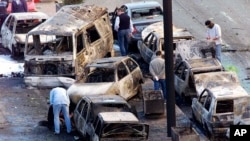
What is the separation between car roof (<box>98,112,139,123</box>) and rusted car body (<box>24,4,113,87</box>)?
5245mm

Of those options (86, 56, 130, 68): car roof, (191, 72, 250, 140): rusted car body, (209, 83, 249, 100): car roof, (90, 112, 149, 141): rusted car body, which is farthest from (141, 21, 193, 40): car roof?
(90, 112, 149, 141): rusted car body

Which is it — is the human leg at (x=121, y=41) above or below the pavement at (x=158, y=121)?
above

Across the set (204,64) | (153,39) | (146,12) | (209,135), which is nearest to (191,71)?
(204,64)

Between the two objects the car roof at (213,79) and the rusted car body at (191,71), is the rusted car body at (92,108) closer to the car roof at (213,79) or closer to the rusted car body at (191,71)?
the car roof at (213,79)

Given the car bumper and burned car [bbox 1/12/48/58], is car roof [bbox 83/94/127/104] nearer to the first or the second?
the car bumper

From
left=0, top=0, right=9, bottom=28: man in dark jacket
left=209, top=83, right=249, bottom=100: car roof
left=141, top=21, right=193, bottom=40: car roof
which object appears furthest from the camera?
left=0, top=0, right=9, bottom=28: man in dark jacket

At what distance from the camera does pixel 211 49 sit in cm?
2744

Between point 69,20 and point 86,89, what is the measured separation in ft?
14.5

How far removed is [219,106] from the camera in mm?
22266

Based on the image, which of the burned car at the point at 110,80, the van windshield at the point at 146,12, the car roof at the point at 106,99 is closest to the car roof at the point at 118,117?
the car roof at the point at 106,99

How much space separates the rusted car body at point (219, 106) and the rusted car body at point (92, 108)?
1763 millimetres

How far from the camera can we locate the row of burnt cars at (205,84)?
22.0 meters

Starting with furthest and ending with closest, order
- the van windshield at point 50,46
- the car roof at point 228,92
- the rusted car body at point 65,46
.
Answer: the van windshield at point 50,46 → the rusted car body at point 65,46 → the car roof at point 228,92

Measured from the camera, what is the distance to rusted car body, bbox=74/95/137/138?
71.8ft
